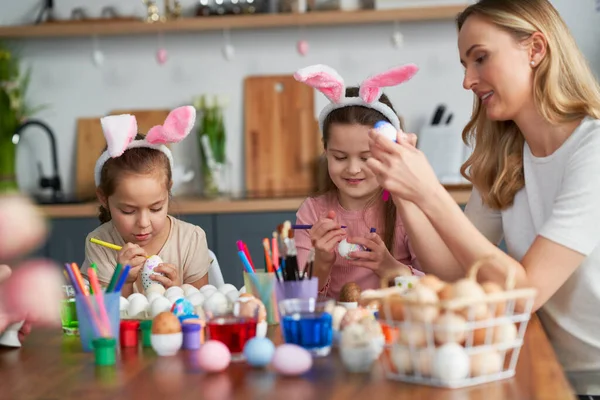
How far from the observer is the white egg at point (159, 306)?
1637mm

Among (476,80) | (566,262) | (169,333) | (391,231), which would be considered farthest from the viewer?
(391,231)

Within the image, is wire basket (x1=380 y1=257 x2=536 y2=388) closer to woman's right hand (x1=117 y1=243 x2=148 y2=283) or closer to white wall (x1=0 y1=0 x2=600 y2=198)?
woman's right hand (x1=117 y1=243 x2=148 y2=283)

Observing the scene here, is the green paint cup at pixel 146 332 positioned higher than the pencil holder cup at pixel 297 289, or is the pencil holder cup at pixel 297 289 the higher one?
the pencil holder cup at pixel 297 289

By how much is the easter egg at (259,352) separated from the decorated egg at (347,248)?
30.2 inches

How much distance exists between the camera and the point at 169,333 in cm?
142

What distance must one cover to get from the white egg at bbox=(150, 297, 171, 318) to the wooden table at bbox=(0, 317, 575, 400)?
18 cm

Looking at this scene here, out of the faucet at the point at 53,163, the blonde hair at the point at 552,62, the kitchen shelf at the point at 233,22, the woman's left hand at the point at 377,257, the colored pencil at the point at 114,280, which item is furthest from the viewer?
the faucet at the point at 53,163

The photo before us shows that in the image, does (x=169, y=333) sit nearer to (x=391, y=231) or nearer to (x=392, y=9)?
(x=391, y=231)

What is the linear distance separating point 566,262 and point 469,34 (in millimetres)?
549

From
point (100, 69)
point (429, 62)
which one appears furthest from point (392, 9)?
point (100, 69)

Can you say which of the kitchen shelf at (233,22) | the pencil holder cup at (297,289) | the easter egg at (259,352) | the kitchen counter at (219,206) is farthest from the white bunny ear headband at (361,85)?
the kitchen shelf at (233,22)

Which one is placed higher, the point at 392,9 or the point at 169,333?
the point at 392,9

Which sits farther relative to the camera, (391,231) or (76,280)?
(391,231)

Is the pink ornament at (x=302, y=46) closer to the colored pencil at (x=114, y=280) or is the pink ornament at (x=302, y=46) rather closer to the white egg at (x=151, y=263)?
the white egg at (x=151, y=263)
